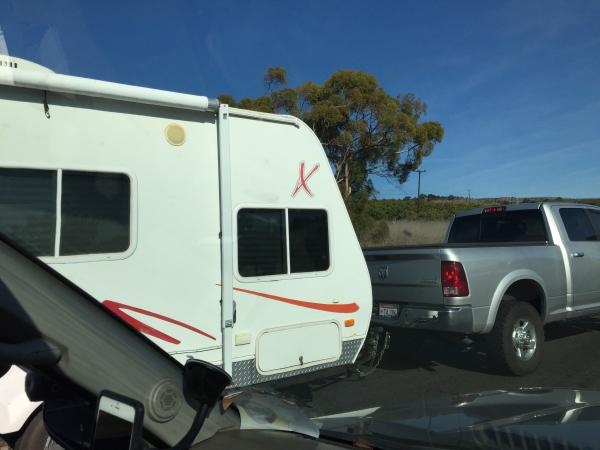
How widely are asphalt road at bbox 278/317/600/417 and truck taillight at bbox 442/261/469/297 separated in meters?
1.01

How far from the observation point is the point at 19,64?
3.70 meters

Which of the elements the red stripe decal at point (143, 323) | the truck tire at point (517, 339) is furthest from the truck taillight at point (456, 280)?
the red stripe decal at point (143, 323)

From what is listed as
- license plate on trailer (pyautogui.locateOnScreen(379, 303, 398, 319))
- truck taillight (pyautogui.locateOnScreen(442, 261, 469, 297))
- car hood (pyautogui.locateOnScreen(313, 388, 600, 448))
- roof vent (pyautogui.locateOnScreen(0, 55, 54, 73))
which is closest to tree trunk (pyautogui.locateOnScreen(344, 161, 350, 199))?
license plate on trailer (pyautogui.locateOnScreen(379, 303, 398, 319))

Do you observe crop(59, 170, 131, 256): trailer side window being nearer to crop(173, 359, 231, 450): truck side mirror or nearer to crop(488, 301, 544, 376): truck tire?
crop(173, 359, 231, 450): truck side mirror

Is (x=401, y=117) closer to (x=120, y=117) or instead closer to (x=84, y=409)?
(x=120, y=117)

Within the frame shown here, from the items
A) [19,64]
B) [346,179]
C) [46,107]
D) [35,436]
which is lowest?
[35,436]

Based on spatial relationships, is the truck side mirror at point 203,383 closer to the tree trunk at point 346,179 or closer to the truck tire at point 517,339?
the truck tire at point 517,339

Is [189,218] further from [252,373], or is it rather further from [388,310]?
[388,310]

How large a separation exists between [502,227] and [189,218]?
17.3 ft

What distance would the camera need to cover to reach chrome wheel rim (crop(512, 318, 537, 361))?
244 inches

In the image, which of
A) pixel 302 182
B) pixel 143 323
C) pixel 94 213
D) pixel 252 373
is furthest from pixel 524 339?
pixel 94 213

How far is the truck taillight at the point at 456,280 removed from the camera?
5.72 meters

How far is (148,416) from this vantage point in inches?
64.3

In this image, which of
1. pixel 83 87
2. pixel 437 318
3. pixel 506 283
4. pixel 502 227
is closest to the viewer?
Answer: pixel 83 87
